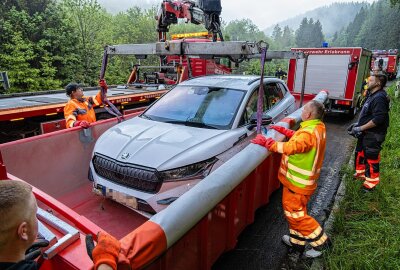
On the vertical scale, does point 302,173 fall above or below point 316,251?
above

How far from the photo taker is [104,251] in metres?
1.34

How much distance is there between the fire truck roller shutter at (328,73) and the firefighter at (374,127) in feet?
19.1

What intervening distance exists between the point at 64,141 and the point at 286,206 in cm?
316

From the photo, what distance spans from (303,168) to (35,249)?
251 centimetres

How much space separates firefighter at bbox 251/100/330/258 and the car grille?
1239 millimetres

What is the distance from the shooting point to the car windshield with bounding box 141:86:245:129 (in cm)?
419

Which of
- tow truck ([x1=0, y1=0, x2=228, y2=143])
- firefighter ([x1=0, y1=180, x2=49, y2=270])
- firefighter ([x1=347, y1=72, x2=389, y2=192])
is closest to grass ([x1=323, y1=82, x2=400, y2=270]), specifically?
firefighter ([x1=347, y1=72, x2=389, y2=192])

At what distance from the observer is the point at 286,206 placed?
3139 mm

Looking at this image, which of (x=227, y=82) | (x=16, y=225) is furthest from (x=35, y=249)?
(x=227, y=82)

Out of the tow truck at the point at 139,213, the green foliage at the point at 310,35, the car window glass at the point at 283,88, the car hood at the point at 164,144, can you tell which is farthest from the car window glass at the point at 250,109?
the green foliage at the point at 310,35

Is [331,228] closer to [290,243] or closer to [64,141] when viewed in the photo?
[290,243]

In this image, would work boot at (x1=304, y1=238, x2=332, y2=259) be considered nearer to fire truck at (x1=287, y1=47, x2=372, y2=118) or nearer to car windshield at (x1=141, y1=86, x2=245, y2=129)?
car windshield at (x1=141, y1=86, x2=245, y2=129)

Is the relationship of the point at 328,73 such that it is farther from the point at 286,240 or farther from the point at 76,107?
the point at 76,107

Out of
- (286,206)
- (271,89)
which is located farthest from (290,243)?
(271,89)
